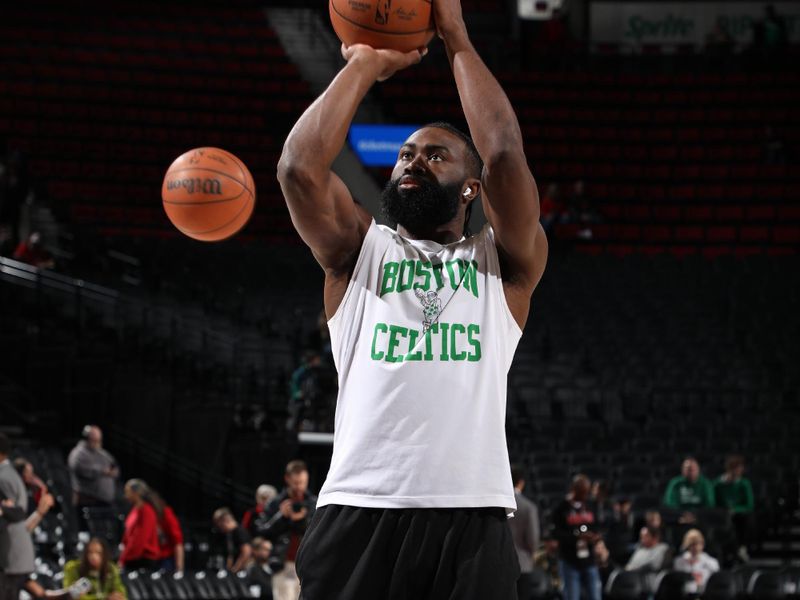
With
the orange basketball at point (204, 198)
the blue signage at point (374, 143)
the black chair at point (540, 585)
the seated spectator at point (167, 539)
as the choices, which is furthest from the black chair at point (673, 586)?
the blue signage at point (374, 143)

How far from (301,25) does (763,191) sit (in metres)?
9.09

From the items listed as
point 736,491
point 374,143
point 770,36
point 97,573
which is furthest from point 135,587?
point 770,36

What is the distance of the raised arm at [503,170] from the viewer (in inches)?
112

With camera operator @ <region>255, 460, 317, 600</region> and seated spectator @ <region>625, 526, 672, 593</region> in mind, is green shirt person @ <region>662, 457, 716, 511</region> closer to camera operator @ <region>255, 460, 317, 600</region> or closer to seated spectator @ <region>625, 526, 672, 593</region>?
seated spectator @ <region>625, 526, 672, 593</region>

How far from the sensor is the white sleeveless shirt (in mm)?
2758

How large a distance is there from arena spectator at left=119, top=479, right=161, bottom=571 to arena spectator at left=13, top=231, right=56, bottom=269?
5373mm

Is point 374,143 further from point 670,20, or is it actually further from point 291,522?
point 291,522

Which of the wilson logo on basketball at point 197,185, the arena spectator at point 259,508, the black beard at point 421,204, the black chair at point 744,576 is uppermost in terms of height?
the wilson logo on basketball at point 197,185

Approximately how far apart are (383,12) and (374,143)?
16923 mm

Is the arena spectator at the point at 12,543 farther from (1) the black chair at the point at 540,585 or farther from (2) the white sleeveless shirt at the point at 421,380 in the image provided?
(2) the white sleeveless shirt at the point at 421,380

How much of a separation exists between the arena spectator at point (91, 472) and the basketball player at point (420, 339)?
8.71 m

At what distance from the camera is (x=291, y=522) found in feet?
30.8

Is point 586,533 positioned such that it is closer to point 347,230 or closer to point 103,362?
point 103,362

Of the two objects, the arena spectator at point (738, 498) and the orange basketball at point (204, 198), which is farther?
the arena spectator at point (738, 498)
